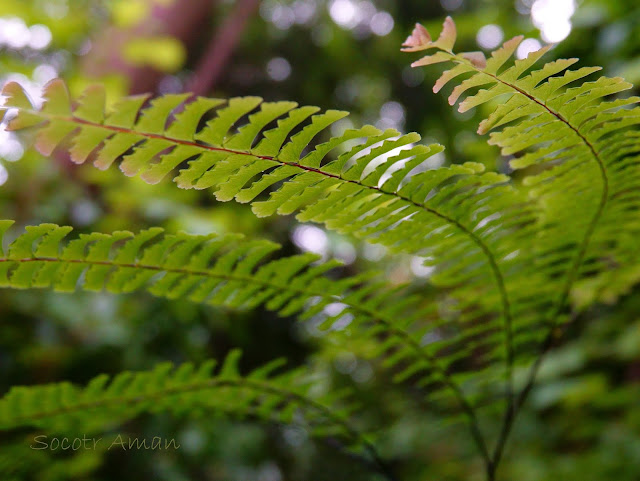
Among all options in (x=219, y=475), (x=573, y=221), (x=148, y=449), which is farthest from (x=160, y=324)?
(x=573, y=221)

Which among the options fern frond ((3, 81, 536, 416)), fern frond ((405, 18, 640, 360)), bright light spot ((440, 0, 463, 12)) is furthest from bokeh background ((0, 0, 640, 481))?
fern frond ((3, 81, 536, 416))

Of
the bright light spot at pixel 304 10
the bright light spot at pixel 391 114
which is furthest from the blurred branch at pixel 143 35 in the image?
the bright light spot at pixel 391 114

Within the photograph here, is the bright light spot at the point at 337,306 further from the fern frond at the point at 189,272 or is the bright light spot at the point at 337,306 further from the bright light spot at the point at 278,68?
the bright light spot at the point at 278,68

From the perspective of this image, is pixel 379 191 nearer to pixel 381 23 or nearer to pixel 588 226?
pixel 588 226

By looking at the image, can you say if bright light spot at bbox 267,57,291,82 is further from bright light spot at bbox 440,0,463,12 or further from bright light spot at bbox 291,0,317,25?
bright light spot at bbox 440,0,463,12

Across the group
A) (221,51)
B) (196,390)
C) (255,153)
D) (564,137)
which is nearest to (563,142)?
(564,137)

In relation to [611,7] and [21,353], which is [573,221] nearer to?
[611,7]
